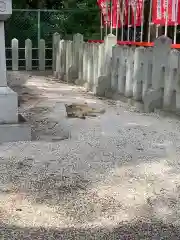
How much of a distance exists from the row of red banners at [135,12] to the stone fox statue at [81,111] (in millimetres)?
4006

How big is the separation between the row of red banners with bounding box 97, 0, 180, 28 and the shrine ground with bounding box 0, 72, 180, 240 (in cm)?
448

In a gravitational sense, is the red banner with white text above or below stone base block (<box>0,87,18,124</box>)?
above

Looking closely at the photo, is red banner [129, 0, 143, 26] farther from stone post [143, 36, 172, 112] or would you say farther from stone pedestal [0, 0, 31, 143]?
stone pedestal [0, 0, 31, 143]

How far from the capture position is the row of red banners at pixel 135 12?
895cm

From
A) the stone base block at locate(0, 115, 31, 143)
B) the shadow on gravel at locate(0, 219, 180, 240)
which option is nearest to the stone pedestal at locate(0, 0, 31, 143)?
the stone base block at locate(0, 115, 31, 143)

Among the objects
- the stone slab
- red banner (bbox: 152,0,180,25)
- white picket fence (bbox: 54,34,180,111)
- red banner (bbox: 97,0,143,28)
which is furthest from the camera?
red banner (bbox: 97,0,143,28)

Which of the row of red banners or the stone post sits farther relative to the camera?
the row of red banners

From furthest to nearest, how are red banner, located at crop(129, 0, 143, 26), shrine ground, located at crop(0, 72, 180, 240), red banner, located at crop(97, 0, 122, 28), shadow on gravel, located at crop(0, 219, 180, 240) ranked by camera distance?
red banner, located at crop(97, 0, 122, 28)
red banner, located at crop(129, 0, 143, 26)
shrine ground, located at crop(0, 72, 180, 240)
shadow on gravel, located at crop(0, 219, 180, 240)

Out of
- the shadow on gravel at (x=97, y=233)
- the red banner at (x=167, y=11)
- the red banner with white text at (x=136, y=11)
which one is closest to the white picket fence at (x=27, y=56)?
the red banner with white text at (x=136, y=11)

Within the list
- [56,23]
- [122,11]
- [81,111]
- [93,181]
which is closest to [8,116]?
[93,181]

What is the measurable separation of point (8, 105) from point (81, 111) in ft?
5.27

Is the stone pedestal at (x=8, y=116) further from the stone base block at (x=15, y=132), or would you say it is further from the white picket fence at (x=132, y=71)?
the white picket fence at (x=132, y=71)

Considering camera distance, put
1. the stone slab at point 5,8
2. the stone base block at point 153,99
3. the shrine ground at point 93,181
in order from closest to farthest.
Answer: the shrine ground at point 93,181
the stone slab at point 5,8
the stone base block at point 153,99

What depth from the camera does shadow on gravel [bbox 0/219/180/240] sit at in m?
2.34
